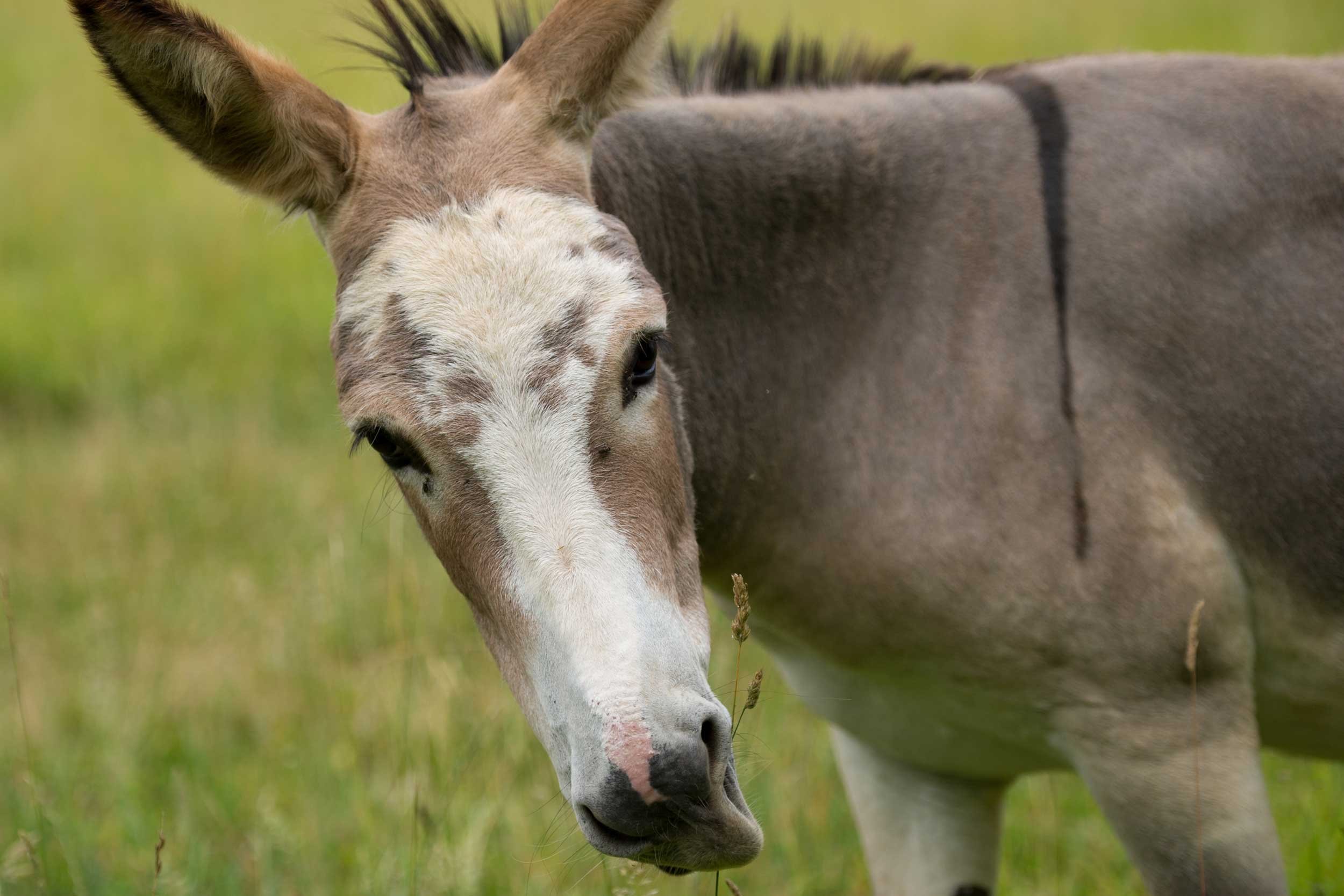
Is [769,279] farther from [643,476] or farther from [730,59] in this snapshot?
Result: [643,476]

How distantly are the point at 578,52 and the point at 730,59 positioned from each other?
88 centimetres

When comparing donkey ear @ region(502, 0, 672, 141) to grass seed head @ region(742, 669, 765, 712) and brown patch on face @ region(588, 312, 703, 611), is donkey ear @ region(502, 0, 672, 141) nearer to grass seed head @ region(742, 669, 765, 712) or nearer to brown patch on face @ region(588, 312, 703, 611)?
brown patch on face @ region(588, 312, 703, 611)

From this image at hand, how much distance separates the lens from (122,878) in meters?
3.51

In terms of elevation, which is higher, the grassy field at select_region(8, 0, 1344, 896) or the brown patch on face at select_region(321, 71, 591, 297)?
the brown patch on face at select_region(321, 71, 591, 297)

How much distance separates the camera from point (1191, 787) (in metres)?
2.45

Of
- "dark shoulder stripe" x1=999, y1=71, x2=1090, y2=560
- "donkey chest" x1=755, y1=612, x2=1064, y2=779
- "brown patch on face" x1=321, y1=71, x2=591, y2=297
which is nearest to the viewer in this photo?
"brown patch on face" x1=321, y1=71, x2=591, y2=297

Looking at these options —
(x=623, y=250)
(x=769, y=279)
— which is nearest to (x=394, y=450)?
(x=623, y=250)

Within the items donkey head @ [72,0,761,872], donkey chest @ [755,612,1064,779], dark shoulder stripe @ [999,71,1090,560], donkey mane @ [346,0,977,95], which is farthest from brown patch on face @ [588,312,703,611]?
donkey mane @ [346,0,977,95]

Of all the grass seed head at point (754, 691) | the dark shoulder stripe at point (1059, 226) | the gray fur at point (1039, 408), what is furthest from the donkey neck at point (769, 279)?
the grass seed head at point (754, 691)

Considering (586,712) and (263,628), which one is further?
(263,628)

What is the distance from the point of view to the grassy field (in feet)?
11.8

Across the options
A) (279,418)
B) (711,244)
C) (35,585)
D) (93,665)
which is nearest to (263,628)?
(93,665)

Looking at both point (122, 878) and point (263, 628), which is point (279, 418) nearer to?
point (263, 628)

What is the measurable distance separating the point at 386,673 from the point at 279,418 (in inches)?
127
